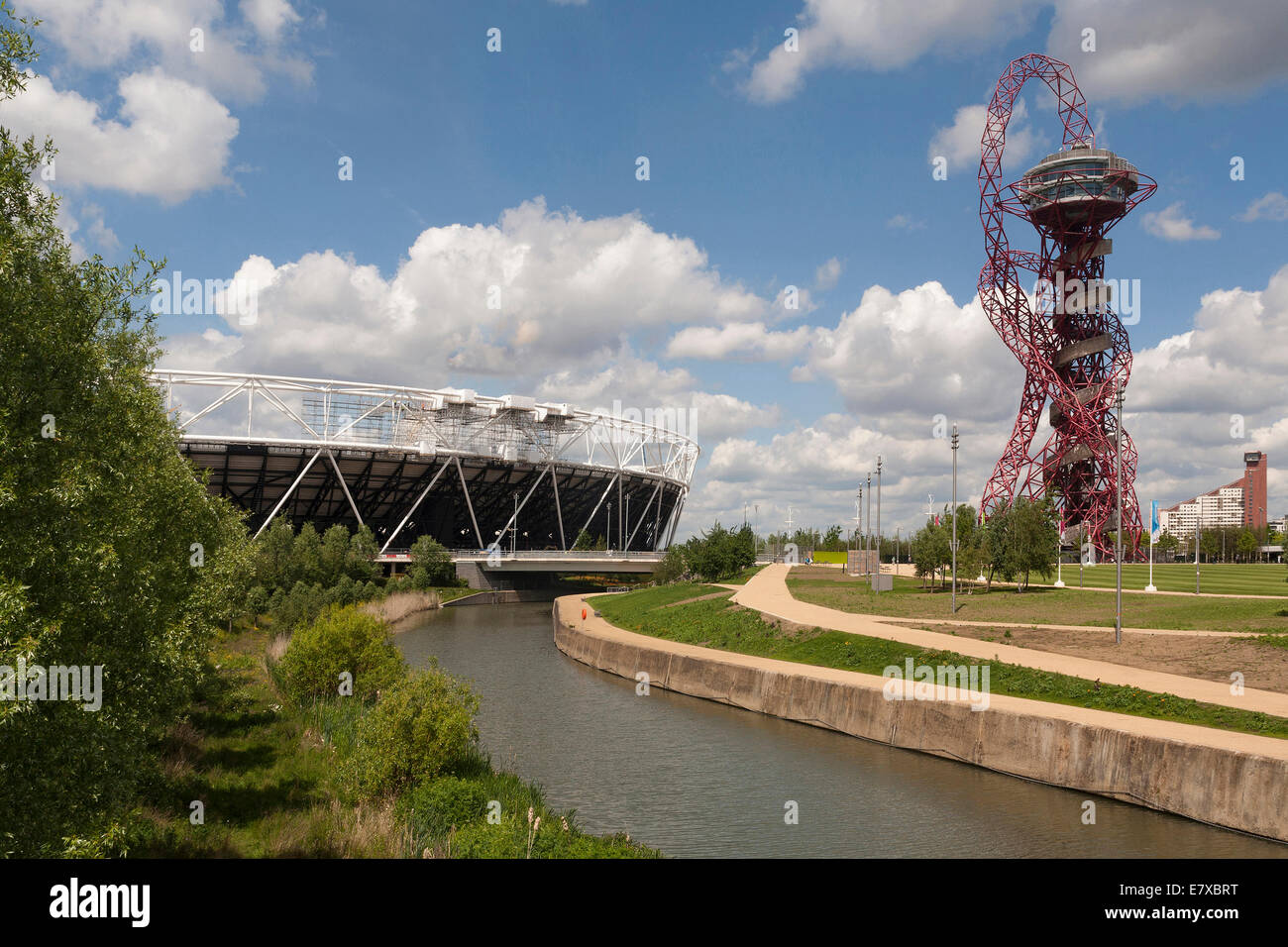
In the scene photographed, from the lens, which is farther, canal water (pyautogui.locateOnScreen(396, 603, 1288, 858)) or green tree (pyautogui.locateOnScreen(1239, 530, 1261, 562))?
green tree (pyautogui.locateOnScreen(1239, 530, 1261, 562))

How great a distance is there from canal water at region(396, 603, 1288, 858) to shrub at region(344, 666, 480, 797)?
2.90 m

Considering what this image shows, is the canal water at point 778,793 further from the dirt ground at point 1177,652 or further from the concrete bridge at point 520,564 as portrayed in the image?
the concrete bridge at point 520,564

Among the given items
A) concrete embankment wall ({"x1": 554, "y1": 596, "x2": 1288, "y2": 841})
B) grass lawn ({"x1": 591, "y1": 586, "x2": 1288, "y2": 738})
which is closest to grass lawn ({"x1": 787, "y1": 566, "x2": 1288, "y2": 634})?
grass lawn ({"x1": 591, "y1": 586, "x2": 1288, "y2": 738})

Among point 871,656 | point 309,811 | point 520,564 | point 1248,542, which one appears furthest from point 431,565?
point 1248,542

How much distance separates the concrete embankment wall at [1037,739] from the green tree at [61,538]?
16204 millimetres

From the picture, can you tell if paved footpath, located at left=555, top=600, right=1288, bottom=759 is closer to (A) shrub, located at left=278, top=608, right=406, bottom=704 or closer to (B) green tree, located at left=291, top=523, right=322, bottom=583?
(A) shrub, located at left=278, top=608, right=406, bottom=704

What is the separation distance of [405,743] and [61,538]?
7999 mm

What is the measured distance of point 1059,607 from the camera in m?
35.3

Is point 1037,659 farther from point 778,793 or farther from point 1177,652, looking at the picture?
point 778,793

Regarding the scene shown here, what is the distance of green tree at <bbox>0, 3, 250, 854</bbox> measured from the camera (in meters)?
7.64

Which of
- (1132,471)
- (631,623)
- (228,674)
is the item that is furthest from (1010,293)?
(228,674)

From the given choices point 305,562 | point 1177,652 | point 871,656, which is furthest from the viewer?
point 305,562

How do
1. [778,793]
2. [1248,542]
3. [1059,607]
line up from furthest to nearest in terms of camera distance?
[1248,542] → [1059,607] → [778,793]
